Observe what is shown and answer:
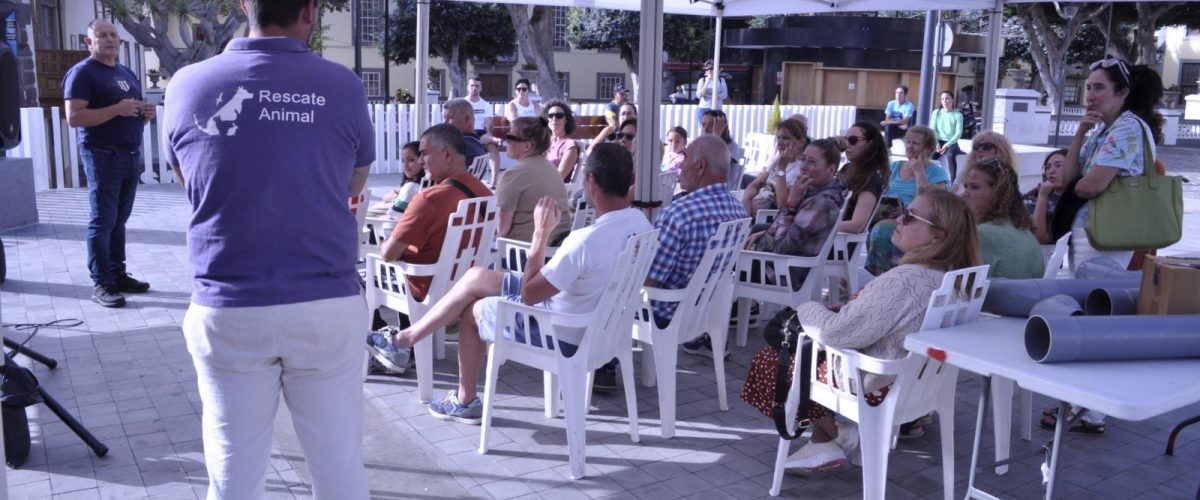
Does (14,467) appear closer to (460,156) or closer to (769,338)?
(460,156)

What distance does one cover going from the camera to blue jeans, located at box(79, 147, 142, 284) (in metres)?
5.52

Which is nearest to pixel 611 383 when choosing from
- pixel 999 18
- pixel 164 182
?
pixel 999 18

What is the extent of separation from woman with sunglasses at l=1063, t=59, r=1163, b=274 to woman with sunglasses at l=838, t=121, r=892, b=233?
118 cm

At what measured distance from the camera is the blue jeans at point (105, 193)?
552 cm

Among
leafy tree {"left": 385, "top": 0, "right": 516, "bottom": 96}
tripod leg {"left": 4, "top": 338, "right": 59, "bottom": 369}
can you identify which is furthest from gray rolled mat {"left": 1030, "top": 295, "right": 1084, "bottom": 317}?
leafy tree {"left": 385, "top": 0, "right": 516, "bottom": 96}

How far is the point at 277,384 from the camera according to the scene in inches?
84.4

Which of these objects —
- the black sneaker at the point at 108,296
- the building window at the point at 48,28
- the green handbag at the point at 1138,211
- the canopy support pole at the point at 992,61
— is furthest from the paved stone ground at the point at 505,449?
the building window at the point at 48,28

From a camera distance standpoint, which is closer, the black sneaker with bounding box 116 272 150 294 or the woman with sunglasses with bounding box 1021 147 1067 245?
the woman with sunglasses with bounding box 1021 147 1067 245

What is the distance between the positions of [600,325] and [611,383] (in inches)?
39.3

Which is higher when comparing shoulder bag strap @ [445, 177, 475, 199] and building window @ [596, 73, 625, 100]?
building window @ [596, 73, 625, 100]

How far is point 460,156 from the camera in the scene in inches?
171

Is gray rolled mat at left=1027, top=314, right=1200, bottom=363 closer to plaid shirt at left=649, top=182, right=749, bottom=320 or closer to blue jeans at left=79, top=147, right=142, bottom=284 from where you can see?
plaid shirt at left=649, top=182, right=749, bottom=320

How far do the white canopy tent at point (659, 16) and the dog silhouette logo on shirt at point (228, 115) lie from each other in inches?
106

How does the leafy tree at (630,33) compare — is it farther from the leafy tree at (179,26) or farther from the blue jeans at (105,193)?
the blue jeans at (105,193)
